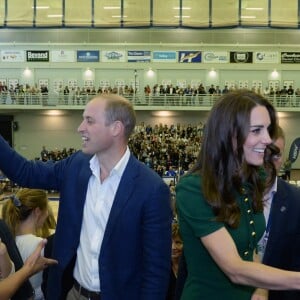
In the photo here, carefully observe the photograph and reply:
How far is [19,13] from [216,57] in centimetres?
1171

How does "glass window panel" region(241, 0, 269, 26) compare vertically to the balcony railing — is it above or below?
above

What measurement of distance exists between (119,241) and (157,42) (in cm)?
2801

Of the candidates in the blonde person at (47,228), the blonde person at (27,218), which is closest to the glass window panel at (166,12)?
the blonde person at (47,228)

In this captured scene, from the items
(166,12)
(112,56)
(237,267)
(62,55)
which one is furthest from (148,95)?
(237,267)

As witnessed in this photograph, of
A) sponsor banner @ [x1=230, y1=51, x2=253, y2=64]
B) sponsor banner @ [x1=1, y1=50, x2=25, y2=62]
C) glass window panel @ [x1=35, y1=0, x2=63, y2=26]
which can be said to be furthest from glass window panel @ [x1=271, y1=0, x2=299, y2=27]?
sponsor banner @ [x1=1, y1=50, x2=25, y2=62]

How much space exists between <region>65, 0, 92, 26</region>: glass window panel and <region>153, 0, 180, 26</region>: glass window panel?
11.4 ft

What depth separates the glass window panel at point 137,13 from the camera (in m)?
25.5

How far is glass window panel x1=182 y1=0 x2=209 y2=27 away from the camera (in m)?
25.8

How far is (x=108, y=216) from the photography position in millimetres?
2469

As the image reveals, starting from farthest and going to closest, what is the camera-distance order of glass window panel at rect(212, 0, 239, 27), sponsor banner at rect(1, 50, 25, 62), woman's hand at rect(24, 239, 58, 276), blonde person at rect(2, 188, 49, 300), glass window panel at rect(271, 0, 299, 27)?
sponsor banner at rect(1, 50, 25, 62) < glass window panel at rect(212, 0, 239, 27) < glass window panel at rect(271, 0, 299, 27) < blonde person at rect(2, 188, 49, 300) < woman's hand at rect(24, 239, 58, 276)

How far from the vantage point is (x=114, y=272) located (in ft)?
7.98

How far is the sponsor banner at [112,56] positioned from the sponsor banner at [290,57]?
9.70 meters

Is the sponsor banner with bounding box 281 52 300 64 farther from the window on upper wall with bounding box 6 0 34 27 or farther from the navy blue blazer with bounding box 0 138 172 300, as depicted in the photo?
the navy blue blazer with bounding box 0 138 172 300

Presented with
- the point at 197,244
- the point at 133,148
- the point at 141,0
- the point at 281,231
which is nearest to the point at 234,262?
the point at 197,244
